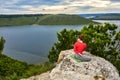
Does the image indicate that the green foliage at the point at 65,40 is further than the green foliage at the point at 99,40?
Yes

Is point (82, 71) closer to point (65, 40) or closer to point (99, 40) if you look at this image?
point (99, 40)

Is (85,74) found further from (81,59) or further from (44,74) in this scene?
(44,74)

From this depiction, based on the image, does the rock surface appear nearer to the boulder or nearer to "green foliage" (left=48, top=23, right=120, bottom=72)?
the boulder

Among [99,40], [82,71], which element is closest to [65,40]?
[99,40]

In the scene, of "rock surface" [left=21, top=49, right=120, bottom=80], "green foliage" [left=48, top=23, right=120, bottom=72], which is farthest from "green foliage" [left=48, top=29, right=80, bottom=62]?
"rock surface" [left=21, top=49, right=120, bottom=80]

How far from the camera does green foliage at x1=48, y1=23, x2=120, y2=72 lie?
1403 inches

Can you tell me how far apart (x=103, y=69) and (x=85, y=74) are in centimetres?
162

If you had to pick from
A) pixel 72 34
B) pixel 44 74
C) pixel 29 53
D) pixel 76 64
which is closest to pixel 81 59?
pixel 76 64

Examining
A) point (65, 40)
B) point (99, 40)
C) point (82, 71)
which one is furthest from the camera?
point (65, 40)

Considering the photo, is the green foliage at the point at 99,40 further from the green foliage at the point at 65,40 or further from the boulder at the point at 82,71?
the boulder at the point at 82,71

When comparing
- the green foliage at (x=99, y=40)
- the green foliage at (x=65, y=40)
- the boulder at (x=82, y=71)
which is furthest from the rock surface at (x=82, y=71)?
the green foliage at (x=65, y=40)

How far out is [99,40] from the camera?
3550 centimetres

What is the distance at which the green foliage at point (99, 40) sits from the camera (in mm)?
35625

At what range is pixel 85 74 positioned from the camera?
2034cm
